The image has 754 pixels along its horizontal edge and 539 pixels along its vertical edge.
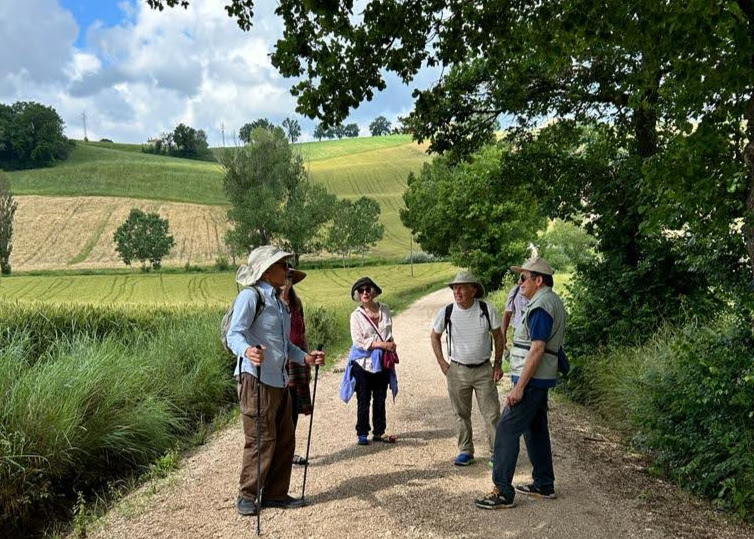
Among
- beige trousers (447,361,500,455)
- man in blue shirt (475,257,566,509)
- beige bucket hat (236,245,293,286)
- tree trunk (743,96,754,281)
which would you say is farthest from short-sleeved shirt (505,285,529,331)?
beige bucket hat (236,245,293,286)

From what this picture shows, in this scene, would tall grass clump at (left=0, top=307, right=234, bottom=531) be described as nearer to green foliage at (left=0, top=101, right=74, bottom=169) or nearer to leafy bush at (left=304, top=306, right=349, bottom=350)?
leafy bush at (left=304, top=306, right=349, bottom=350)

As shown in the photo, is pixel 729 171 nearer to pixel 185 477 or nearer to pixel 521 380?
pixel 521 380

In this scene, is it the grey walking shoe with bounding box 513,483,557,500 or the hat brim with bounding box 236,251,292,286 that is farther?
the grey walking shoe with bounding box 513,483,557,500

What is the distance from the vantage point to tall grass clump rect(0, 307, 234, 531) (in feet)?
17.7

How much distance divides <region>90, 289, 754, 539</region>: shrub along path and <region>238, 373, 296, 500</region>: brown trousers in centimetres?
23

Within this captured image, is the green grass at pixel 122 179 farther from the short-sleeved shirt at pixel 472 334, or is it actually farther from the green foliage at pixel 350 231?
the short-sleeved shirt at pixel 472 334

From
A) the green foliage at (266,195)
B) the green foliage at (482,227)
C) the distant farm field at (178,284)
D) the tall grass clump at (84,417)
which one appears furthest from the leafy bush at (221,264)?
the tall grass clump at (84,417)

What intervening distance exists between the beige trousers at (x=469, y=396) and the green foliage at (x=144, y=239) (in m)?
58.9

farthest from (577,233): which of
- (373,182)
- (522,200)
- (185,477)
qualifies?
(373,182)

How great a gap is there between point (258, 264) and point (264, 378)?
939mm

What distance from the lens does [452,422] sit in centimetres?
789

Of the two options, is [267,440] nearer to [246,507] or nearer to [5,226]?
[246,507]

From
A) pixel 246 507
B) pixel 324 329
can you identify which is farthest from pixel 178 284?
pixel 246 507

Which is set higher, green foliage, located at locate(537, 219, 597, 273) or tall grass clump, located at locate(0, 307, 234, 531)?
green foliage, located at locate(537, 219, 597, 273)
